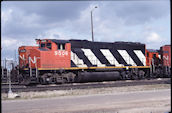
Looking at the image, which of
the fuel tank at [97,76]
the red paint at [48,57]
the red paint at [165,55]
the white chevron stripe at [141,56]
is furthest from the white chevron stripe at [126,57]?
the red paint at [48,57]

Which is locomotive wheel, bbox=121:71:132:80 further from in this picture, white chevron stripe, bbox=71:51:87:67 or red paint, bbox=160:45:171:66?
red paint, bbox=160:45:171:66

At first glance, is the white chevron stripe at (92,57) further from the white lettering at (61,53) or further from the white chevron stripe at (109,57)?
the white lettering at (61,53)

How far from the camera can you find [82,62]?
2359 centimetres

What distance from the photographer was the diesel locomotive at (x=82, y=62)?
21.4 meters

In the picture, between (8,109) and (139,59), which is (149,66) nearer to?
(139,59)

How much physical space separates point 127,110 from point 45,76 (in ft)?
41.5

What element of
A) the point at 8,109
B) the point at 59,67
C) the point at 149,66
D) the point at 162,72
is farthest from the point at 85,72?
the point at 8,109

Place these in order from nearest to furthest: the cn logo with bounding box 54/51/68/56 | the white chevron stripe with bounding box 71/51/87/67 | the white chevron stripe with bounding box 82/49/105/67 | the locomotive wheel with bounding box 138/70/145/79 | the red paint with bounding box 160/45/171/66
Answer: the cn logo with bounding box 54/51/68/56
the white chevron stripe with bounding box 71/51/87/67
the white chevron stripe with bounding box 82/49/105/67
the locomotive wheel with bounding box 138/70/145/79
the red paint with bounding box 160/45/171/66

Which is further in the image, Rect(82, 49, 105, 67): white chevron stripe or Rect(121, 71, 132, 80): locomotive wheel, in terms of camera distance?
Rect(121, 71, 132, 80): locomotive wheel

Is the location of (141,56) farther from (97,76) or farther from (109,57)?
(97,76)

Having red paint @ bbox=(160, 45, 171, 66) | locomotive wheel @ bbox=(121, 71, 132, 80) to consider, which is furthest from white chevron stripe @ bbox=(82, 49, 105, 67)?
red paint @ bbox=(160, 45, 171, 66)

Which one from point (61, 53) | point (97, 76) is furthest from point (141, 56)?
point (61, 53)

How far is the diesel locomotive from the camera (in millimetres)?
21422

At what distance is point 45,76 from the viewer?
2131cm
